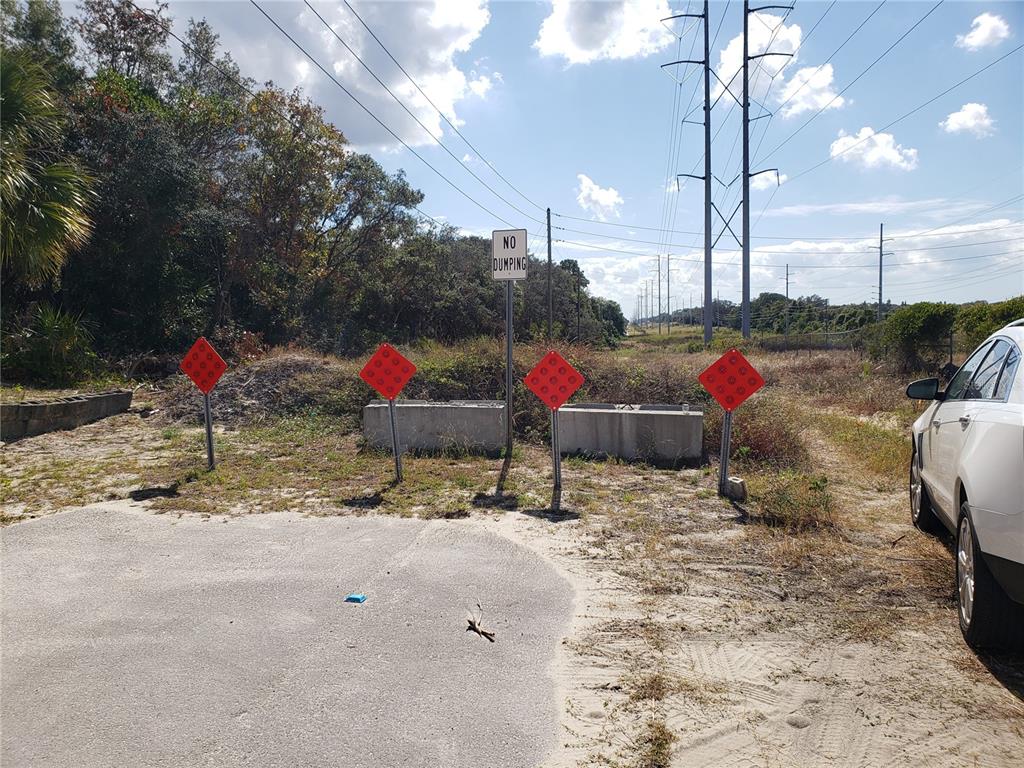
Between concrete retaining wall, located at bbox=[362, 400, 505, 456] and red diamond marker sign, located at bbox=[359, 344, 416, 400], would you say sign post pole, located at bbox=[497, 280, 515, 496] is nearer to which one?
concrete retaining wall, located at bbox=[362, 400, 505, 456]

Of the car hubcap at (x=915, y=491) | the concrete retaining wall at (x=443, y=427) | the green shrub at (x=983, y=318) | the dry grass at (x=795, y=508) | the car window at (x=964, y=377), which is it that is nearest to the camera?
the car window at (x=964, y=377)

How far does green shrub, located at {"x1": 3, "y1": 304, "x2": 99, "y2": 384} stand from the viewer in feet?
53.0

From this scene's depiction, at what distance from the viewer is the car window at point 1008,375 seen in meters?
4.35

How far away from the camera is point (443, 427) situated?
10938 mm

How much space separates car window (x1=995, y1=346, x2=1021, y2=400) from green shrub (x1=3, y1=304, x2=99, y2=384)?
1802cm

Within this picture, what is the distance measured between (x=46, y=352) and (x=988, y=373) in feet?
59.6

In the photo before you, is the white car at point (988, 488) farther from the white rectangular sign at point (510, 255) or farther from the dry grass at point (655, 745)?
the white rectangular sign at point (510, 255)

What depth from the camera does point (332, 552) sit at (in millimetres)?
6176

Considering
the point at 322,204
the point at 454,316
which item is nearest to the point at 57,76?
the point at 322,204

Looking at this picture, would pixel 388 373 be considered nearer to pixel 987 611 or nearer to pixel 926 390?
pixel 926 390

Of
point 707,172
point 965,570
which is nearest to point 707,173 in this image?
point 707,172

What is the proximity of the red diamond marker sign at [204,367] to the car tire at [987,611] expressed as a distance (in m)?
8.60

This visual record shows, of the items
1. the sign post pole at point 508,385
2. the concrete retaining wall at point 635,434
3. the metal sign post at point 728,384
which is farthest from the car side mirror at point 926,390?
the sign post pole at point 508,385

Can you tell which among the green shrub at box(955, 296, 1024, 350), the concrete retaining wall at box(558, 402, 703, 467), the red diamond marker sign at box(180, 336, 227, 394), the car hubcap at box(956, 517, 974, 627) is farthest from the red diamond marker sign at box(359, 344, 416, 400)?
the green shrub at box(955, 296, 1024, 350)
